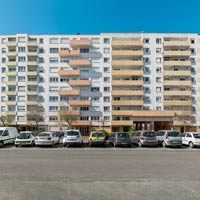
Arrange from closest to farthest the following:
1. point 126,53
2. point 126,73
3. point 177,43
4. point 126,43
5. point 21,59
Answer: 1. point 126,73
2. point 126,53
3. point 177,43
4. point 126,43
5. point 21,59

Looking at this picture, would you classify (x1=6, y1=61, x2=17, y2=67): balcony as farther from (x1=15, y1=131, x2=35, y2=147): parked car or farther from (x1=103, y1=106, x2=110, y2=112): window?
(x1=15, y1=131, x2=35, y2=147): parked car

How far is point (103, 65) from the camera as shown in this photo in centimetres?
7456

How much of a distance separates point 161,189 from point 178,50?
238ft

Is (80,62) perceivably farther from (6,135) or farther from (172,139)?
(172,139)

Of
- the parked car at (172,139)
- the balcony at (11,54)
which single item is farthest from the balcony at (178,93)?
the parked car at (172,139)

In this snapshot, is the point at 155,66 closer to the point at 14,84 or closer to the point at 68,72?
the point at 68,72

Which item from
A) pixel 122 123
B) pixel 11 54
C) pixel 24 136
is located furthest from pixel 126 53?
pixel 24 136

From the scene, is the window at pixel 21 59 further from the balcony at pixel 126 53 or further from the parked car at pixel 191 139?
the parked car at pixel 191 139

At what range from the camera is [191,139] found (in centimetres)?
2661

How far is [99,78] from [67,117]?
14932 millimetres

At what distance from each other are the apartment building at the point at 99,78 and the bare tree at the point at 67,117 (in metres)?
1.54

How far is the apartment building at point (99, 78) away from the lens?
72250 millimetres

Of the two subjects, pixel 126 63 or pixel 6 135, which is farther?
pixel 126 63

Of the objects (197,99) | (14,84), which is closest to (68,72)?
(14,84)
